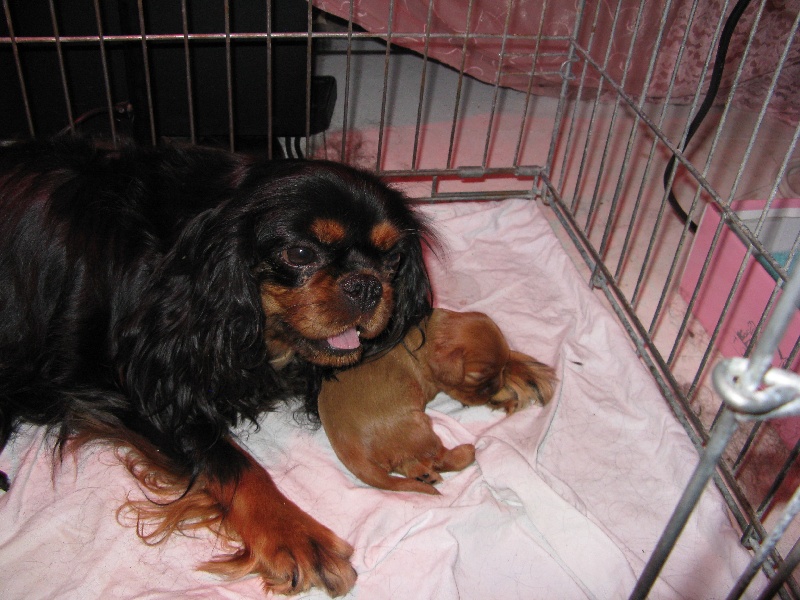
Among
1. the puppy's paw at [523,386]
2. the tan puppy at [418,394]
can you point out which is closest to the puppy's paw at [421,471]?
the tan puppy at [418,394]

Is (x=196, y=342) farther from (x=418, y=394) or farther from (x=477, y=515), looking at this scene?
(x=477, y=515)

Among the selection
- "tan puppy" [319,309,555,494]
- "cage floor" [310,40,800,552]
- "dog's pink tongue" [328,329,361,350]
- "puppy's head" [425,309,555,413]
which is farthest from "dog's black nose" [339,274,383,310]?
"cage floor" [310,40,800,552]

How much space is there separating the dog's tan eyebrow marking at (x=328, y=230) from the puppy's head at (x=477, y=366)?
1.56 feet

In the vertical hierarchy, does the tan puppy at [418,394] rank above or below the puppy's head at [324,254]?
below

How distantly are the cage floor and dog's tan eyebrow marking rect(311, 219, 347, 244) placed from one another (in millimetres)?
922

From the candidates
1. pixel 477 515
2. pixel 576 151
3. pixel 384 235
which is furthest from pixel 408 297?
pixel 576 151

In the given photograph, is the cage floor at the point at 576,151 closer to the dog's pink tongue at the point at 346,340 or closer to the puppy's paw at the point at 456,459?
the puppy's paw at the point at 456,459

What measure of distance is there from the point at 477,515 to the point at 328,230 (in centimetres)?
76

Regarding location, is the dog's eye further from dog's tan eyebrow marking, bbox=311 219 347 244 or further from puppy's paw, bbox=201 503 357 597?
puppy's paw, bbox=201 503 357 597

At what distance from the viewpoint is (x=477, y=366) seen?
1.92m

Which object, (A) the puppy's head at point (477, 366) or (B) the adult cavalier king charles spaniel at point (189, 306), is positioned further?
(A) the puppy's head at point (477, 366)

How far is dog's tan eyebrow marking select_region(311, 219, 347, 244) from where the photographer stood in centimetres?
155

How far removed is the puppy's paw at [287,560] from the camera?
62.0 inches

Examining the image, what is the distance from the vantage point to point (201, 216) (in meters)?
1.61
